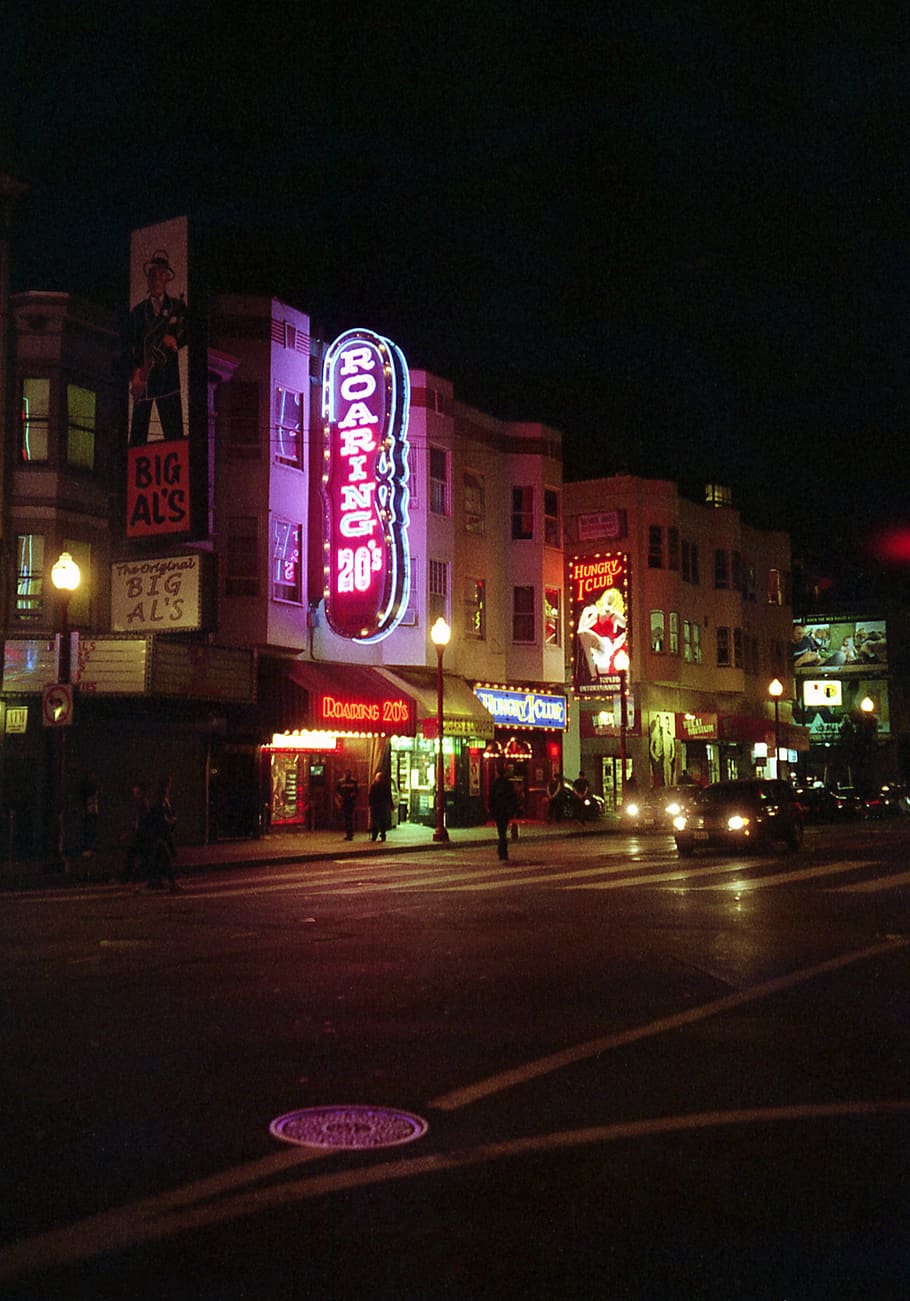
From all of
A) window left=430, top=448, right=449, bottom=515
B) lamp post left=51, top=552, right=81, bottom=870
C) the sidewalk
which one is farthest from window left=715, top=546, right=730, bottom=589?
lamp post left=51, top=552, right=81, bottom=870

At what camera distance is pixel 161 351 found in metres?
28.4

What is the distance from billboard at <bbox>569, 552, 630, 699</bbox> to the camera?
1805 inches

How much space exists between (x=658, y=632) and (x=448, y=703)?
635 inches

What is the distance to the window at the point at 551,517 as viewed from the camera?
1724 inches

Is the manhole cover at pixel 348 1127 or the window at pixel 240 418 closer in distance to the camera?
the manhole cover at pixel 348 1127

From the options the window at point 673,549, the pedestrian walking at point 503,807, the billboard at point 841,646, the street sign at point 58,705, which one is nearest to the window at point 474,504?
the window at point 673,549

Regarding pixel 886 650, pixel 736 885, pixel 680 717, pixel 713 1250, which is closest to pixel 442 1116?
pixel 713 1250

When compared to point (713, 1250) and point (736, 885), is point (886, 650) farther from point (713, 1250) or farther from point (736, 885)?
point (713, 1250)

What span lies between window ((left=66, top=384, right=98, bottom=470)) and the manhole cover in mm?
24615

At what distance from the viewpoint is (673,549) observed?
5203 centimetres

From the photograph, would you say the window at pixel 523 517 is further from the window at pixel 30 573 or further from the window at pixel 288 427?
the window at pixel 30 573

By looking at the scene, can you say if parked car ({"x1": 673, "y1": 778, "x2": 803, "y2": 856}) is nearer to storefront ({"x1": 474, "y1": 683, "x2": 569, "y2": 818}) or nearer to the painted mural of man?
the painted mural of man

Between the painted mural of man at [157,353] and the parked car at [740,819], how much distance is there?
1348cm

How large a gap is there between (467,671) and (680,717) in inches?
614
